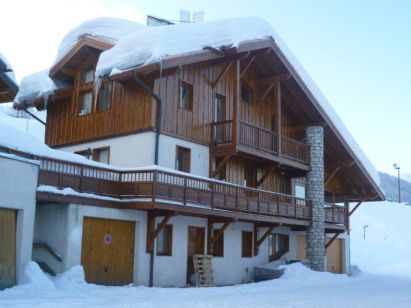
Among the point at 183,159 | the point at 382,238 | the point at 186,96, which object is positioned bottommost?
the point at 382,238

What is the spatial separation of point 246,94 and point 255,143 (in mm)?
3585

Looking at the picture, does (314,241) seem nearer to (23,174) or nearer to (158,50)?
(158,50)

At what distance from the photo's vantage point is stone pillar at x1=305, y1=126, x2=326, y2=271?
27.5 metres

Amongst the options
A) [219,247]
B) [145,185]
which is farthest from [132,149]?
[219,247]

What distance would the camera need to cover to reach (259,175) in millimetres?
27250

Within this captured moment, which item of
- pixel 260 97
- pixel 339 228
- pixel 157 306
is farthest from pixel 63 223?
pixel 339 228

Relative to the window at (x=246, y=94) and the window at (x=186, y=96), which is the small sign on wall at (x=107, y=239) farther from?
the window at (x=246, y=94)

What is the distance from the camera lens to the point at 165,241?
21000 mm

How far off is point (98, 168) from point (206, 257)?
6.30m

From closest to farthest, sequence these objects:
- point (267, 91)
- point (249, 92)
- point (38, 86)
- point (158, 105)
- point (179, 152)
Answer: point (158, 105) < point (179, 152) < point (38, 86) < point (267, 91) < point (249, 92)

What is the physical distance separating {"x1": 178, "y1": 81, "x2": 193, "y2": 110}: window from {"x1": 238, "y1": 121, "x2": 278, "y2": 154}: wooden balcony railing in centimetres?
231

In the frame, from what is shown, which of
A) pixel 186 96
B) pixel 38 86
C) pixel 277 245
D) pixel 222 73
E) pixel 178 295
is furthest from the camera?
pixel 277 245

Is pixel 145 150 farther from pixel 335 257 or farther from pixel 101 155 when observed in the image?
pixel 335 257

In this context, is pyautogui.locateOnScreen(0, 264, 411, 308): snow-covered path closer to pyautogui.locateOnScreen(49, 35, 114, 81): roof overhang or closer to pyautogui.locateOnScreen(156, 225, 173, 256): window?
pyautogui.locateOnScreen(156, 225, 173, 256): window
